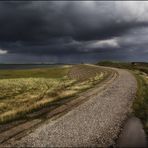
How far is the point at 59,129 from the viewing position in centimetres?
1830

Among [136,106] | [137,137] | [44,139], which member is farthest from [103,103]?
[44,139]

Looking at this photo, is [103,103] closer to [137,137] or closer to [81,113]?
[81,113]

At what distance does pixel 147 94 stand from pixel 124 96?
525 centimetres

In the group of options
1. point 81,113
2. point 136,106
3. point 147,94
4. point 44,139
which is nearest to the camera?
point 44,139

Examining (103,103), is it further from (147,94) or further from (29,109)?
(147,94)

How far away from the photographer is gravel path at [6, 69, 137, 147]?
15.9 m

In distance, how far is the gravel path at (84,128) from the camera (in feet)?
52.2

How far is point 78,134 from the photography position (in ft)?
56.4

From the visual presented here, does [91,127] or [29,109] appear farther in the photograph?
[29,109]

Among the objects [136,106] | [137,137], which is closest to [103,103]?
[136,106]

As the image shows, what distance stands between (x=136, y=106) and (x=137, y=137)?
9.92 meters

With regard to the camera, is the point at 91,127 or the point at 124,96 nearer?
the point at 91,127

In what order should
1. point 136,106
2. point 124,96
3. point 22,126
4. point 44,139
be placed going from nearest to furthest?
1. point 44,139
2. point 22,126
3. point 136,106
4. point 124,96

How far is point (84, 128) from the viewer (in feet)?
60.7
